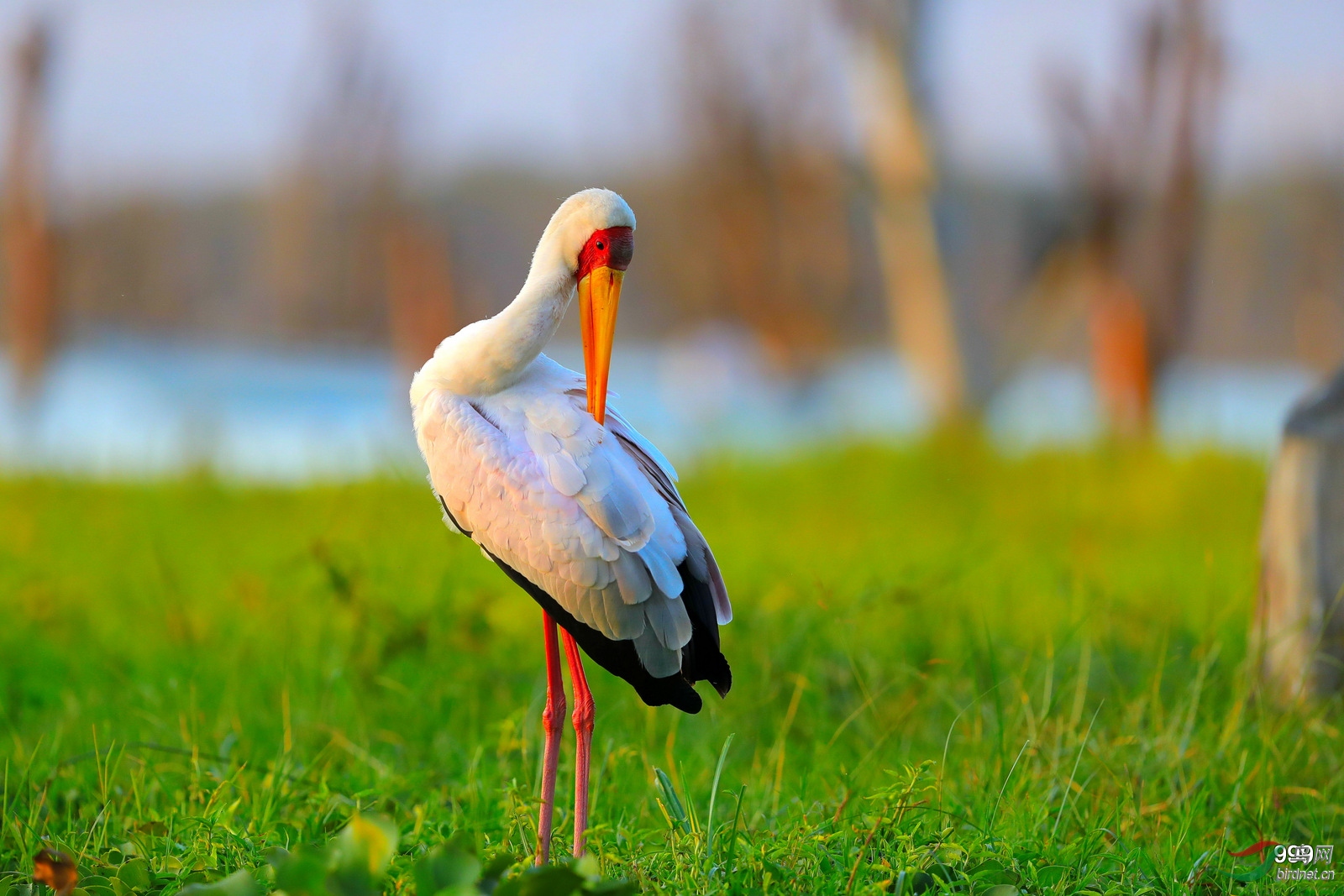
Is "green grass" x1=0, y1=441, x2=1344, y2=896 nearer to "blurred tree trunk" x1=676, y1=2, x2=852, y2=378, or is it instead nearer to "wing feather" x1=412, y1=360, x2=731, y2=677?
"wing feather" x1=412, y1=360, x2=731, y2=677

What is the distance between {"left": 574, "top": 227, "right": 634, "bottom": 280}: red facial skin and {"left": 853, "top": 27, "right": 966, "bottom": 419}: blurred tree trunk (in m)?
6.65

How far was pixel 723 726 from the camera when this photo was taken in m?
3.37

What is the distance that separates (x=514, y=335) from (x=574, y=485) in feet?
0.94

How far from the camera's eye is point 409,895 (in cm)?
202

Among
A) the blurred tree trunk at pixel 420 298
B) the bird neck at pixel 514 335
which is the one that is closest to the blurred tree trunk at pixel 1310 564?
the bird neck at pixel 514 335

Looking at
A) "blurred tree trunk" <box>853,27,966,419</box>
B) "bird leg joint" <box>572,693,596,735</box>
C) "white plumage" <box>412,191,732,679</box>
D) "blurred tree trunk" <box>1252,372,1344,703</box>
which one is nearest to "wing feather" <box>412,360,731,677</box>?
"white plumage" <box>412,191,732,679</box>

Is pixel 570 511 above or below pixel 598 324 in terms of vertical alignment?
below

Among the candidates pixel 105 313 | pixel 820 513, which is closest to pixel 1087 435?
pixel 820 513

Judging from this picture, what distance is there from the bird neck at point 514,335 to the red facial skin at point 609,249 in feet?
0.14

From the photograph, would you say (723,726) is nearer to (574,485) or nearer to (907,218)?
(574,485)

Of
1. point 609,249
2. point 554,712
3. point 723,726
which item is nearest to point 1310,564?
point 723,726

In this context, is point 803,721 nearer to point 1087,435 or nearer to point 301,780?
point 301,780

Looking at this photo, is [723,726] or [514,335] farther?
[723,726]

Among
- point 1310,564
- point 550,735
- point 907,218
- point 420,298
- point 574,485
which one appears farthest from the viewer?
point 420,298
